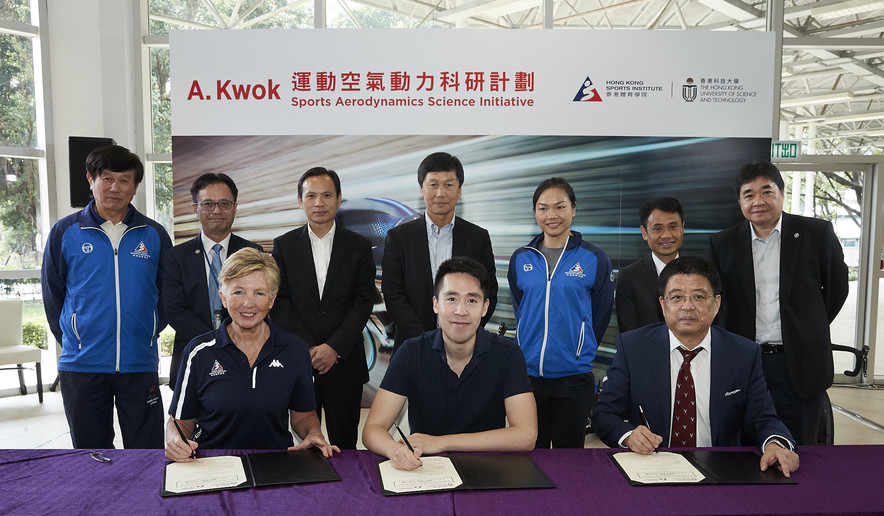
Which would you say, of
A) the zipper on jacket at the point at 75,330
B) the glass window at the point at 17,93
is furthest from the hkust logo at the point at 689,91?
the glass window at the point at 17,93

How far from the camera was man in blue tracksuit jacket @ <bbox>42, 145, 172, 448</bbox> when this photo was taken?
253 centimetres

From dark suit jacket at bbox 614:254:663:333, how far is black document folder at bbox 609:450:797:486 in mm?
997

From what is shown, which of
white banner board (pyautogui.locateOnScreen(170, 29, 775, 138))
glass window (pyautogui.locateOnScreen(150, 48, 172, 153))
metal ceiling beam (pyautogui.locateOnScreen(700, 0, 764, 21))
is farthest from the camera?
glass window (pyautogui.locateOnScreen(150, 48, 172, 153))

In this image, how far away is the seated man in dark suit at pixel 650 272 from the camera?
8.57 ft

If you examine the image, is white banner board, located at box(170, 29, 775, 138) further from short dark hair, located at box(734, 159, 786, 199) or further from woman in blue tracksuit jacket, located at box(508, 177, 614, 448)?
woman in blue tracksuit jacket, located at box(508, 177, 614, 448)

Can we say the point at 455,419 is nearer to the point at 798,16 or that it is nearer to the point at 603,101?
the point at 603,101

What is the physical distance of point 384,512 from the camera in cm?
Result: 130

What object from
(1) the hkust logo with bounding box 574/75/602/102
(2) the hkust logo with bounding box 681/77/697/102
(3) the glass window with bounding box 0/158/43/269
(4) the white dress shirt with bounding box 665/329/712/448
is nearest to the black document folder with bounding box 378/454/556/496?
(4) the white dress shirt with bounding box 665/329/712/448

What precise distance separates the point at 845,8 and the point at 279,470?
595 cm

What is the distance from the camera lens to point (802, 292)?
2498 millimetres

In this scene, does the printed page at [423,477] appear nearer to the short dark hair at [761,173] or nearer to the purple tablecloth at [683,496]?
the purple tablecloth at [683,496]

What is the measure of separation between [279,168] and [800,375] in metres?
3.30

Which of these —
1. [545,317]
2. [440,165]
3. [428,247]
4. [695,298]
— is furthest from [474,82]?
[695,298]

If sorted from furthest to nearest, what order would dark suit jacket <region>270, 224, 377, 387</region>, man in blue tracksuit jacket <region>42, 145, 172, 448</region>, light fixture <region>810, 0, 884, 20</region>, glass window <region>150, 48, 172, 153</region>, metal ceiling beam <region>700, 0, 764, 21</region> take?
glass window <region>150, 48, 172, 153</region> → light fixture <region>810, 0, 884, 20</region> → metal ceiling beam <region>700, 0, 764, 21</region> → dark suit jacket <region>270, 224, 377, 387</region> → man in blue tracksuit jacket <region>42, 145, 172, 448</region>
